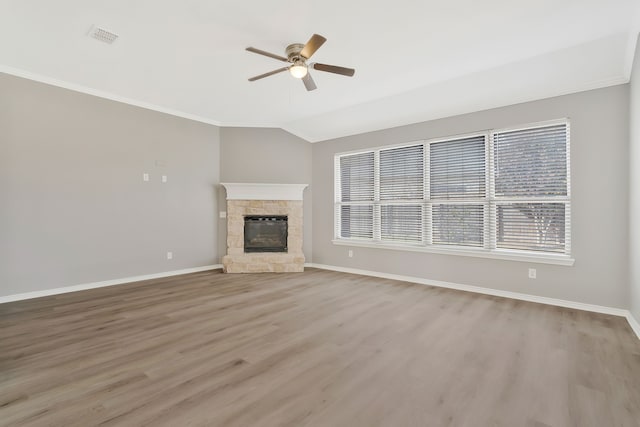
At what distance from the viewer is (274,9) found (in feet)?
8.52

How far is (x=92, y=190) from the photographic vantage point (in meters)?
4.39

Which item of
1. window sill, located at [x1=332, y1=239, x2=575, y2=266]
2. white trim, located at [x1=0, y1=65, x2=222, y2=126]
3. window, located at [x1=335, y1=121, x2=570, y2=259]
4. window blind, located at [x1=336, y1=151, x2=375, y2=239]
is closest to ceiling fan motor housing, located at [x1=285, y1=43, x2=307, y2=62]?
window, located at [x1=335, y1=121, x2=570, y2=259]

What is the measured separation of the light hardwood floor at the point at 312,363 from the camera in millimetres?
1663

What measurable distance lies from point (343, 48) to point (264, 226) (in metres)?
3.74

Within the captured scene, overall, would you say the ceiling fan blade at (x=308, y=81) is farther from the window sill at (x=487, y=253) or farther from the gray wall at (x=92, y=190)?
the gray wall at (x=92, y=190)

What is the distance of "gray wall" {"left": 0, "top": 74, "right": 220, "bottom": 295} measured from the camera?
12.4 ft

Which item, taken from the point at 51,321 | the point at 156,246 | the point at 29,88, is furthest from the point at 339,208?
the point at 29,88

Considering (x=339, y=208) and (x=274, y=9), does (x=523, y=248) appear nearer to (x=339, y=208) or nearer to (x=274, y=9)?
(x=339, y=208)

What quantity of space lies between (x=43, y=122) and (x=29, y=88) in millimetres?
440

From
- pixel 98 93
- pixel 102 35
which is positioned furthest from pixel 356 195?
pixel 98 93

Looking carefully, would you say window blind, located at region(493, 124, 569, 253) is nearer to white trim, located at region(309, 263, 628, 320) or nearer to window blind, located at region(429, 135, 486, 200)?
window blind, located at region(429, 135, 486, 200)

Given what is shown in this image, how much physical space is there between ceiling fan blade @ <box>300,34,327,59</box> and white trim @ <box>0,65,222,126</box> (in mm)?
3453

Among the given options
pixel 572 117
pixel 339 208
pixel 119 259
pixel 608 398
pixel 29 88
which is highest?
pixel 29 88

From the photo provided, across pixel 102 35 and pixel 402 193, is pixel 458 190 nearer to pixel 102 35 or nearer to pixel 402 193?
pixel 402 193
